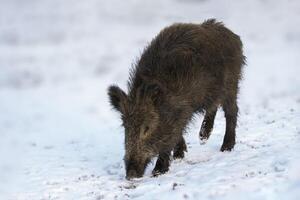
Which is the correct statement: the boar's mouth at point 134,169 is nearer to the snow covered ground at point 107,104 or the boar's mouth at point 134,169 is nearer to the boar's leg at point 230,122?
the snow covered ground at point 107,104

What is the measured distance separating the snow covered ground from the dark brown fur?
496mm

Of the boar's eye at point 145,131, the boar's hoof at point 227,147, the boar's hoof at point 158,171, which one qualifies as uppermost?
the boar's eye at point 145,131

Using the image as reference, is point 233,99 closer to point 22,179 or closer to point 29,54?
point 22,179

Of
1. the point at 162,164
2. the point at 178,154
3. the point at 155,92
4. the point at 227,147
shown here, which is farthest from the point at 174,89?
the point at 227,147

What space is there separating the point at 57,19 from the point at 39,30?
2695 mm

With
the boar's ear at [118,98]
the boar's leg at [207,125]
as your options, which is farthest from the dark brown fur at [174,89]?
the boar's leg at [207,125]

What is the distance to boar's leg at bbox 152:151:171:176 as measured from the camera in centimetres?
988

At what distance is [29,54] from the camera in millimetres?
28281

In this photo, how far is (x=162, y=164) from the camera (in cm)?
994

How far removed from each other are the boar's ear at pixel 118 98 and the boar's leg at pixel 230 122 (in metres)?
2.77

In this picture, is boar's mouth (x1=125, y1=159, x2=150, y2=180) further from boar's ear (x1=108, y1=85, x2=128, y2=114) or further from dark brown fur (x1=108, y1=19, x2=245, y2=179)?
boar's ear (x1=108, y1=85, x2=128, y2=114)

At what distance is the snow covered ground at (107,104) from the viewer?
896 cm

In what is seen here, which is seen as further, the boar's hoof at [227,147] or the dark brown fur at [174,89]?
the boar's hoof at [227,147]

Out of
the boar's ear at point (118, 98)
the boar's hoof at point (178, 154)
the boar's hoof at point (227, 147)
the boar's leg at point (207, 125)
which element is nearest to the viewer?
the boar's ear at point (118, 98)
